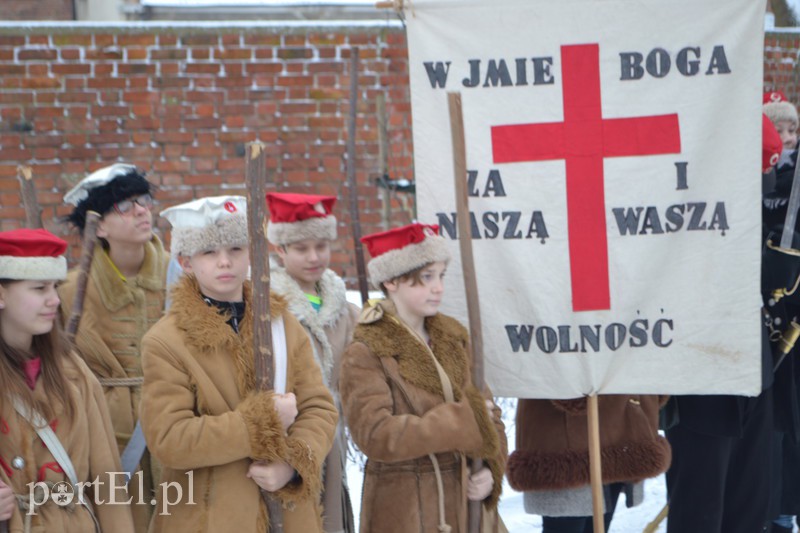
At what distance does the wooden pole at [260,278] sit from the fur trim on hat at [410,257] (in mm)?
589

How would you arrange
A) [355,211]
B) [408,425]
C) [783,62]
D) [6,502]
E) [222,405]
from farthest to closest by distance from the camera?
[783,62], [355,211], [408,425], [222,405], [6,502]

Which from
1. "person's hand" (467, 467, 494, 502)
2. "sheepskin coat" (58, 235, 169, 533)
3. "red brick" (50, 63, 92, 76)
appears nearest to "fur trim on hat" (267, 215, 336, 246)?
"sheepskin coat" (58, 235, 169, 533)

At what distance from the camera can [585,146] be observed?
11.6ft

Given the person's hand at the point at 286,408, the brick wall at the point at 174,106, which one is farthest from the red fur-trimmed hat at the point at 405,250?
the brick wall at the point at 174,106

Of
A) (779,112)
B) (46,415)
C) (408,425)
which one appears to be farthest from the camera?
(779,112)

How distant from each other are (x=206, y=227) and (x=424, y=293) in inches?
28.9

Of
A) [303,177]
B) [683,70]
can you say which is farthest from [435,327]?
[303,177]

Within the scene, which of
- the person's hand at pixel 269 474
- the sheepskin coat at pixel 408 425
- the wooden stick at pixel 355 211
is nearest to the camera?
the person's hand at pixel 269 474

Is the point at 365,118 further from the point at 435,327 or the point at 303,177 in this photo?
the point at 435,327

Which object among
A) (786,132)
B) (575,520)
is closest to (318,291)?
(575,520)

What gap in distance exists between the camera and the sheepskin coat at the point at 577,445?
3.80 m

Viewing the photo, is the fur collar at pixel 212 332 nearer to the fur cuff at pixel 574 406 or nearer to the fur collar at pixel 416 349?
the fur collar at pixel 416 349

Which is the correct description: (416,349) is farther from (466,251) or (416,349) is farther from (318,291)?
(318,291)

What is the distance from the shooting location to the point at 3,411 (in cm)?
274
